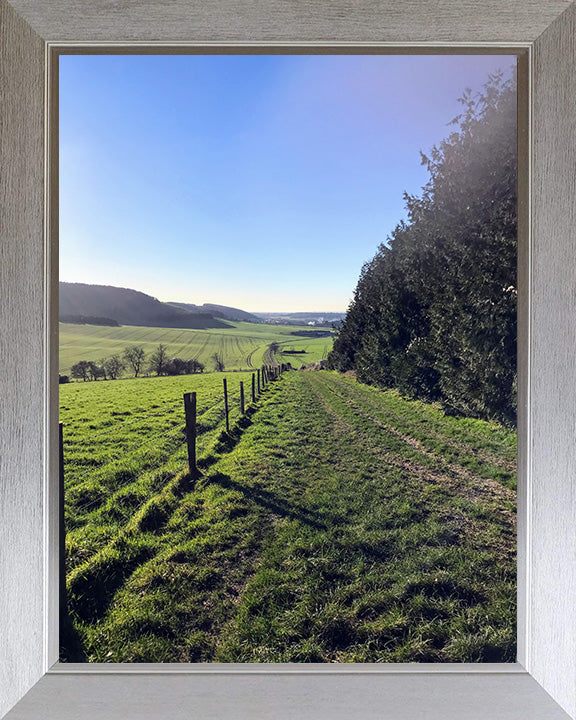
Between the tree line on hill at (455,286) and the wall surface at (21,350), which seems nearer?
A: the wall surface at (21,350)

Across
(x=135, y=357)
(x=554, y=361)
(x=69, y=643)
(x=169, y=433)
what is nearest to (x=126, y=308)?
(x=135, y=357)

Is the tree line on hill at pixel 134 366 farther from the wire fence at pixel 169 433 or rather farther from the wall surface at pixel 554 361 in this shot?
the wall surface at pixel 554 361

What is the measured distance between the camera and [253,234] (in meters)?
1.72

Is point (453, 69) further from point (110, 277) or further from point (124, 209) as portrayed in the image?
point (110, 277)

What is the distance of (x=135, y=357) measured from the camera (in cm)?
165

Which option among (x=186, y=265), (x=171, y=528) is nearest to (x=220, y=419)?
(x=171, y=528)

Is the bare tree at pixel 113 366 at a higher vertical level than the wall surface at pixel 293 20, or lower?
lower

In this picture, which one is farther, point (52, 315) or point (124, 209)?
point (124, 209)

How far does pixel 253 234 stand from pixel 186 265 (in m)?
0.32

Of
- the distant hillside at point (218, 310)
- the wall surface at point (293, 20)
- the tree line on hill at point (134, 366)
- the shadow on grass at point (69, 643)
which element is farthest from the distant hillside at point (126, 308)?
the shadow on grass at point (69, 643)

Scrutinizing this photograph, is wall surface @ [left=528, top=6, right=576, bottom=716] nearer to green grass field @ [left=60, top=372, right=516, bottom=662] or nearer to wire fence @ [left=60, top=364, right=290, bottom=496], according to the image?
green grass field @ [left=60, top=372, right=516, bottom=662]

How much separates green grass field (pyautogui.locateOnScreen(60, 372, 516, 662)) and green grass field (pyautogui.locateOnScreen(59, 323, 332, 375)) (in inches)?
4.2

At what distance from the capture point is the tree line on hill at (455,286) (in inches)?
60.9

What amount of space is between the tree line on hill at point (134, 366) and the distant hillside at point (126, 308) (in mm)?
117
